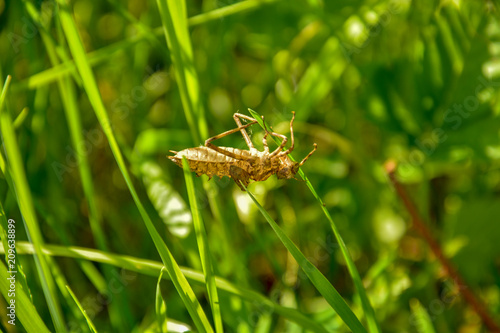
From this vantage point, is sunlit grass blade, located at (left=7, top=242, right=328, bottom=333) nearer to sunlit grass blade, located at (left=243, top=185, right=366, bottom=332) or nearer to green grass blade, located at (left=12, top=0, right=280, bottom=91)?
sunlit grass blade, located at (left=243, top=185, right=366, bottom=332)

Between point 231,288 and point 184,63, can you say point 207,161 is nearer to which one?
point 184,63

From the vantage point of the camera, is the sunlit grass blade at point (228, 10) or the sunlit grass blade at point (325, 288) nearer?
the sunlit grass blade at point (325, 288)

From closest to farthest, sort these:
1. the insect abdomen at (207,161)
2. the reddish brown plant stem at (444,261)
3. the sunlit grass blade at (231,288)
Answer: the sunlit grass blade at (231,288)
the insect abdomen at (207,161)
the reddish brown plant stem at (444,261)

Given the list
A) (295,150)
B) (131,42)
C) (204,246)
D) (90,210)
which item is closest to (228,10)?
(131,42)

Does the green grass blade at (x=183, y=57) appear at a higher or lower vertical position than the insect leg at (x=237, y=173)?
higher

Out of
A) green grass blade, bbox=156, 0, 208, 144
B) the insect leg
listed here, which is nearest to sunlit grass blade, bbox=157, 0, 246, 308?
green grass blade, bbox=156, 0, 208, 144

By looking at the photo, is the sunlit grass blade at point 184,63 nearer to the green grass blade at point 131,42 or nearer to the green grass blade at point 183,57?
the green grass blade at point 183,57

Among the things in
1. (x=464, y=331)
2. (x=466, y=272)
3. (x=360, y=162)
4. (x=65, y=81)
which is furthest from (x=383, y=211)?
(x=65, y=81)

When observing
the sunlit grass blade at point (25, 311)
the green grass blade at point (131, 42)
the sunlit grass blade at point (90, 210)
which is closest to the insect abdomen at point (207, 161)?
the sunlit grass blade at point (90, 210)
